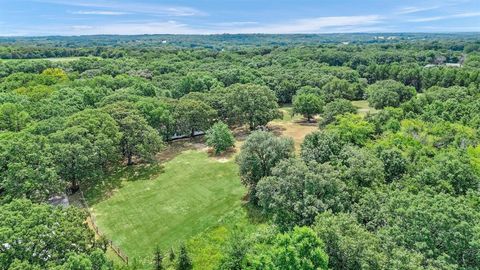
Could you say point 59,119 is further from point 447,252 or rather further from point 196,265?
point 447,252

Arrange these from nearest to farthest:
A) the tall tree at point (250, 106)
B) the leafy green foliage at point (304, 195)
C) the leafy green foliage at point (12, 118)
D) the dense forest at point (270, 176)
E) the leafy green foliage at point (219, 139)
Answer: the dense forest at point (270, 176)
the leafy green foliage at point (304, 195)
the leafy green foliage at point (12, 118)
the leafy green foliage at point (219, 139)
the tall tree at point (250, 106)

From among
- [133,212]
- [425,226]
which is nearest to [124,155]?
[133,212]

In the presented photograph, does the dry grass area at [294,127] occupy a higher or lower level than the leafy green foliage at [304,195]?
lower

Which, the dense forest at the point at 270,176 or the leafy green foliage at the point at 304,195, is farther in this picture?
the leafy green foliage at the point at 304,195

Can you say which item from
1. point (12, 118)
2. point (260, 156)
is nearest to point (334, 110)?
point (260, 156)

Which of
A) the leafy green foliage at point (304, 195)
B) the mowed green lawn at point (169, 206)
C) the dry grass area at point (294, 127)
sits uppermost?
the leafy green foliage at point (304, 195)

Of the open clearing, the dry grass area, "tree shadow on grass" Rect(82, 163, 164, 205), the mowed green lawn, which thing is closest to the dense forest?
"tree shadow on grass" Rect(82, 163, 164, 205)

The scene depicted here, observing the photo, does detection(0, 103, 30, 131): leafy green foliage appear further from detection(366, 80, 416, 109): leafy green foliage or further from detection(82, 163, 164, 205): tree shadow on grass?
detection(366, 80, 416, 109): leafy green foliage

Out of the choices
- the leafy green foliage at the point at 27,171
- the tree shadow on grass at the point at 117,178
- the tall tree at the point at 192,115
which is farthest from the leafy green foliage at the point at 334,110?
the leafy green foliage at the point at 27,171

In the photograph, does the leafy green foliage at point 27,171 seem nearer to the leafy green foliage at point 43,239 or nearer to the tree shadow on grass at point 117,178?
the tree shadow on grass at point 117,178
